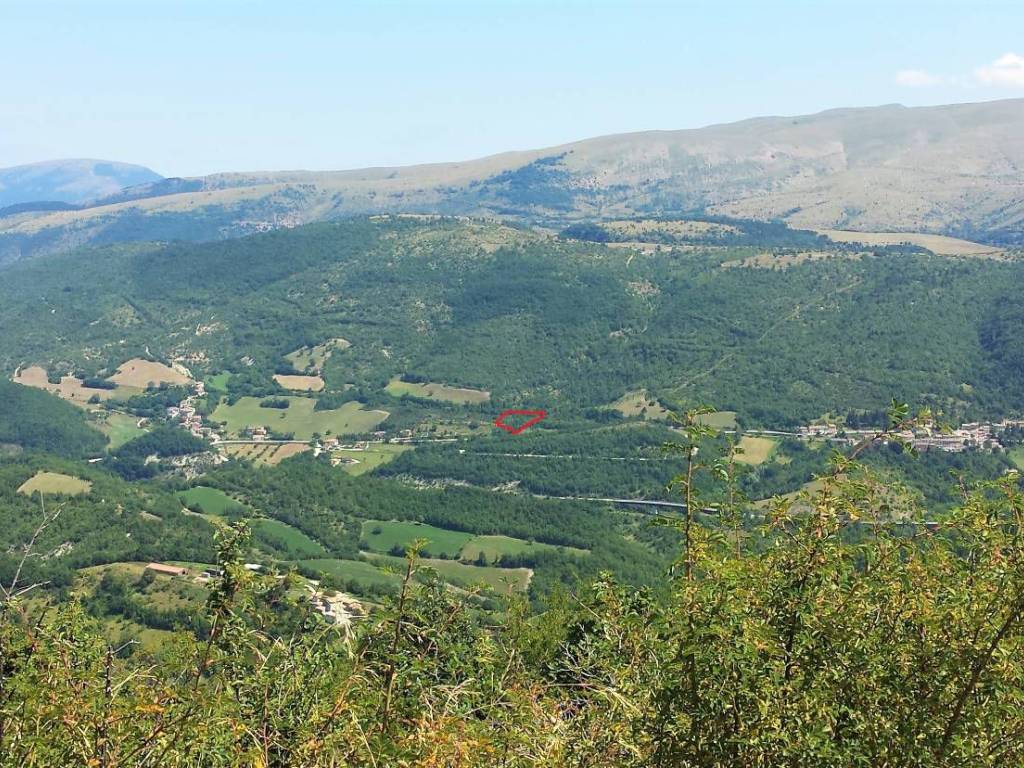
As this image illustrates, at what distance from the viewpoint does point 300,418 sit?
569ft

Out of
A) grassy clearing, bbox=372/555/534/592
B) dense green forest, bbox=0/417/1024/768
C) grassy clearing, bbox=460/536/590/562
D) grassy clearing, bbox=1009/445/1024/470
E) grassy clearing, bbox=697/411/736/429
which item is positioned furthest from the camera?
grassy clearing, bbox=697/411/736/429

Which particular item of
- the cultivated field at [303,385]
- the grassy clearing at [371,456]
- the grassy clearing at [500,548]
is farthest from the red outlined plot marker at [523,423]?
the grassy clearing at [500,548]

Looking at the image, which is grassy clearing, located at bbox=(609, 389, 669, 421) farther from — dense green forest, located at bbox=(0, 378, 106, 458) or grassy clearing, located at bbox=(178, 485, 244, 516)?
dense green forest, located at bbox=(0, 378, 106, 458)

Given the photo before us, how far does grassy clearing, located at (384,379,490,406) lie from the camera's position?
18288cm

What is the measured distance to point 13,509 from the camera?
96250mm

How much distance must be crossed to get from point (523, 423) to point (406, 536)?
59.9 m

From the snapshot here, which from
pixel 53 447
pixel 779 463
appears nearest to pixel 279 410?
pixel 53 447

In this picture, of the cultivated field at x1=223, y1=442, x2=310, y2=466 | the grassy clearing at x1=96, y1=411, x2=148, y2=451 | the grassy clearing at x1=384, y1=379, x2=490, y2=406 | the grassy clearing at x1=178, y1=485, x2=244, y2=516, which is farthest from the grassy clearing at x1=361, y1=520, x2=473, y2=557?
the grassy clearing at x1=96, y1=411, x2=148, y2=451

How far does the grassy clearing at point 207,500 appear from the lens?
117000 millimetres

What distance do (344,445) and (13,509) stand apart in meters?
65.7

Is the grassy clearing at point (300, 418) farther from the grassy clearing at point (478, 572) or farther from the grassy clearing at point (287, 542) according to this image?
the grassy clearing at point (478, 572)

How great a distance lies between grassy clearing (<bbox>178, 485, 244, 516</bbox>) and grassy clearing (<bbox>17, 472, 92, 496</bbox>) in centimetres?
1351

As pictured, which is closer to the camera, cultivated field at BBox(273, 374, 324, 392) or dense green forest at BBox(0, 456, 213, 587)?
dense green forest at BBox(0, 456, 213, 587)

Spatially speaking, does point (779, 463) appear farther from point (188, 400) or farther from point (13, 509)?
point (188, 400)
